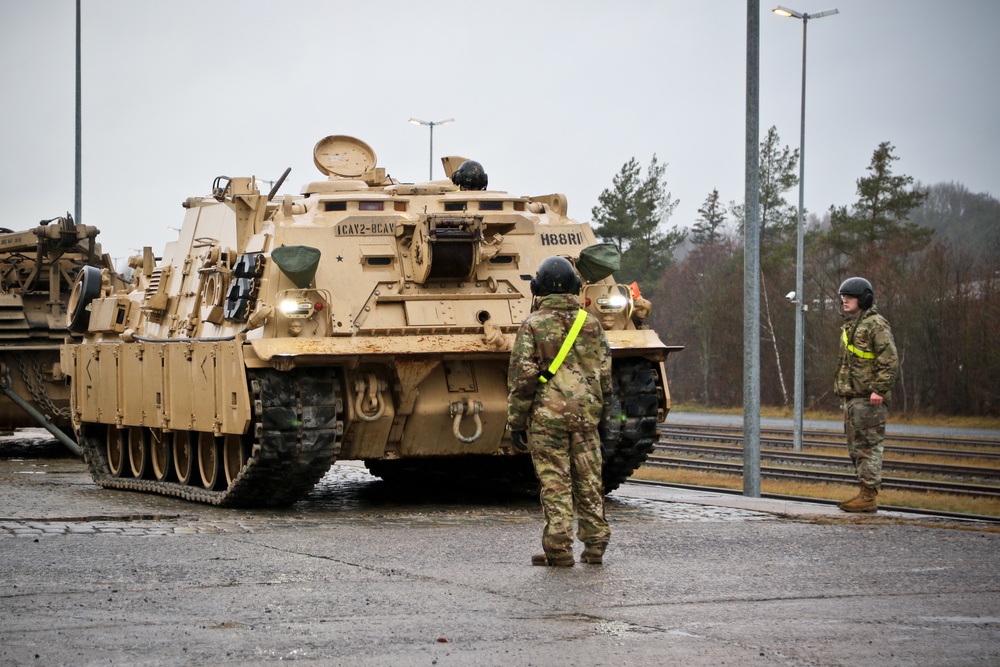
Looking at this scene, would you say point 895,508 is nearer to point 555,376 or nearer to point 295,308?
point 295,308

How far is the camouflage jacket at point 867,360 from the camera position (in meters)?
13.6

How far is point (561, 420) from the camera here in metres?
9.70

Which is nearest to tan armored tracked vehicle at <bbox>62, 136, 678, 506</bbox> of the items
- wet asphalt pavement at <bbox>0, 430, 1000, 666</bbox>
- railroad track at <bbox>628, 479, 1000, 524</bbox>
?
wet asphalt pavement at <bbox>0, 430, 1000, 666</bbox>

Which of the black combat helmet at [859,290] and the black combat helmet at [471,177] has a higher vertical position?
the black combat helmet at [471,177]

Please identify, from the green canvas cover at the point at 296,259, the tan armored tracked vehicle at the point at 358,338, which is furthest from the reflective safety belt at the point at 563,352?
the green canvas cover at the point at 296,259

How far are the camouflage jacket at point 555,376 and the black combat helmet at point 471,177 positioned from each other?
5.62 metres

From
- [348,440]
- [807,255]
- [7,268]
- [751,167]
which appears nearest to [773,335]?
[807,255]

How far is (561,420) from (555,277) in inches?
36.9

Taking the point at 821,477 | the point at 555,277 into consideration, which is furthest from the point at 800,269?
the point at 555,277

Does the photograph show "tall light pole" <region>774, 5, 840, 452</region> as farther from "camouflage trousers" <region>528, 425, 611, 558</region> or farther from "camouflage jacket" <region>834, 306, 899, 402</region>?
"camouflage trousers" <region>528, 425, 611, 558</region>

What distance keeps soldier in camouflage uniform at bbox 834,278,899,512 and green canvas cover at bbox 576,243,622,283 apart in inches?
84.2

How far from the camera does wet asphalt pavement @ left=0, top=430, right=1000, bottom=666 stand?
6.78 meters

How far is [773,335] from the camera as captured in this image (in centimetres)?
4512

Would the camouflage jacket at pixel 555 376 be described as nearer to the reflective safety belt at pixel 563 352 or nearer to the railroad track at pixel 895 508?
the reflective safety belt at pixel 563 352
